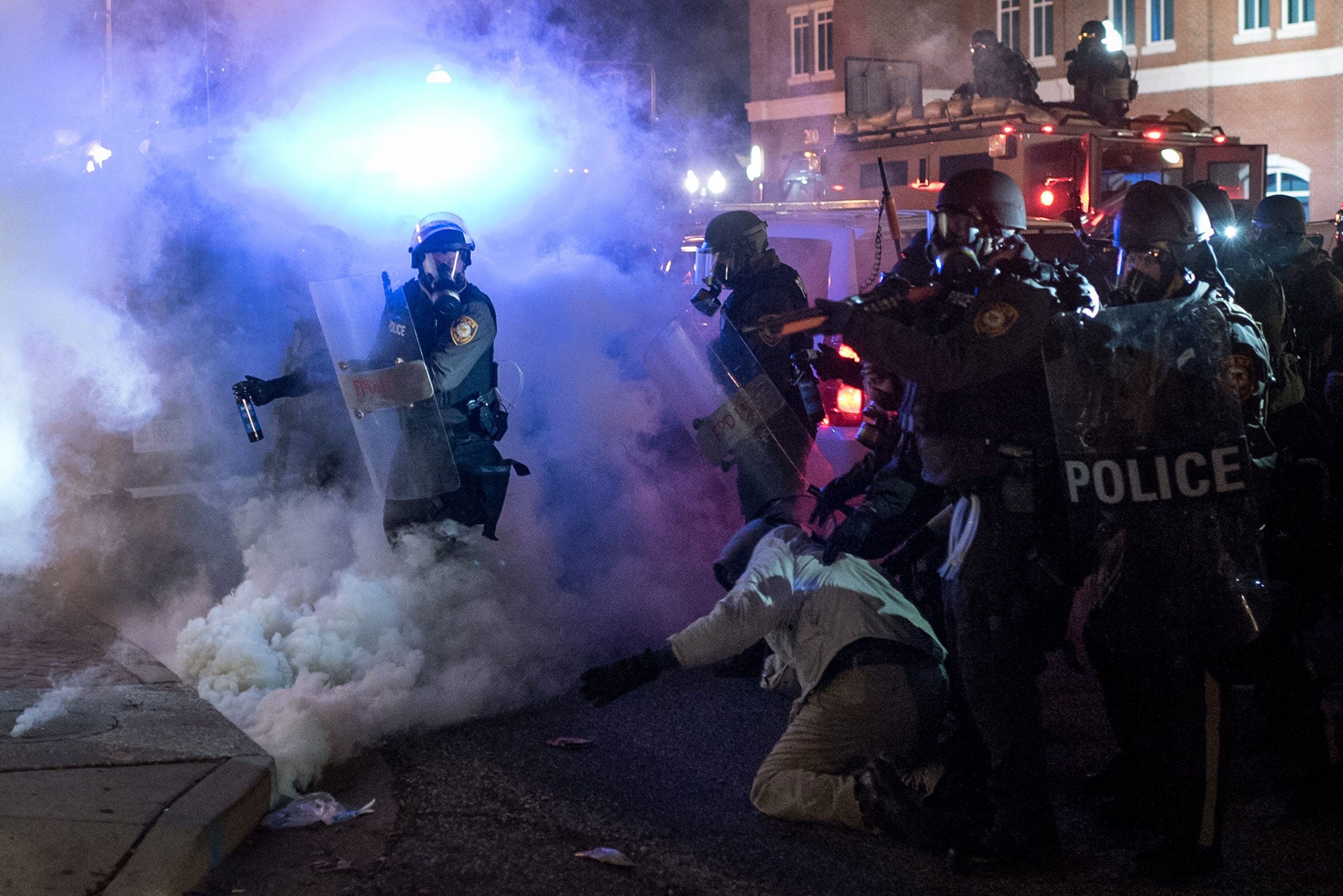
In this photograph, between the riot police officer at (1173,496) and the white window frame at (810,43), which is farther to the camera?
the white window frame at (810,43)

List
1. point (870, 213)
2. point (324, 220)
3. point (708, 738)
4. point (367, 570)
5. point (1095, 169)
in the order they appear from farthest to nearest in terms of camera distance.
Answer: point (1095, 169) < point (324, 220) < point (870, 213) < point (367, 570) < point (708, 738)

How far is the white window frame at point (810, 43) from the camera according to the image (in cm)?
3050

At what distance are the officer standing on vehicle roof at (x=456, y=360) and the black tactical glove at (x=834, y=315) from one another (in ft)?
6.13

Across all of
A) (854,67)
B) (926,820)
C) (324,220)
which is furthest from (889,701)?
(854,67)

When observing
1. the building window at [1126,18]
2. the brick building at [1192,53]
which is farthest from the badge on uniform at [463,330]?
the building window at [1126,18]

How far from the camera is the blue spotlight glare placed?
27.4 feet

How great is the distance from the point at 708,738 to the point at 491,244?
4813mm

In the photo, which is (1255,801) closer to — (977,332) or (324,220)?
(977,332)

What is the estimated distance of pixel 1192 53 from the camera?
80.1ft

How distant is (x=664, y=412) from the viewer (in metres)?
6.01

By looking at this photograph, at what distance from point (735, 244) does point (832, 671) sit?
7.16 ft

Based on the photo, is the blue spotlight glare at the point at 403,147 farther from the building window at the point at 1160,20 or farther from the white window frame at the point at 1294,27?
the building window at the point at 1160,20

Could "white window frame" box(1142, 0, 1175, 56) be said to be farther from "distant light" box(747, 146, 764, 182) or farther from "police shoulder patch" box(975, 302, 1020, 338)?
"police shoulder patch" box(975, 302, 1020, 338)

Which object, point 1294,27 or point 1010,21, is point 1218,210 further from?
point 1010,21
